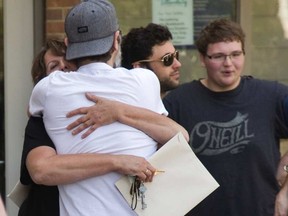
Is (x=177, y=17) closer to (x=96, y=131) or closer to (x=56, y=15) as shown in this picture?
(x=56, y=15)

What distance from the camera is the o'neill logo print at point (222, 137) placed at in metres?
3.31

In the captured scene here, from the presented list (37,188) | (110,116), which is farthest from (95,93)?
(37,188)

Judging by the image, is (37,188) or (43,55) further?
(43,55)

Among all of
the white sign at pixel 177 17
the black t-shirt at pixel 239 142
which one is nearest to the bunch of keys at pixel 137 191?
the black t-shirt at pixel 239 142

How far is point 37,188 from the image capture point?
2.70 meters

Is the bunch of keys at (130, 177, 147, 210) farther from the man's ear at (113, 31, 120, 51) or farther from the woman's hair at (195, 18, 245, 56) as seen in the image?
the woman's hair at (195, 18, 245, 56)

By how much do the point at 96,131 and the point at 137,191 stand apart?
258mm

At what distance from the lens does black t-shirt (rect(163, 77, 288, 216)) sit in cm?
329

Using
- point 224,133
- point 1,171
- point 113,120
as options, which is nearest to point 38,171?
point 113,120

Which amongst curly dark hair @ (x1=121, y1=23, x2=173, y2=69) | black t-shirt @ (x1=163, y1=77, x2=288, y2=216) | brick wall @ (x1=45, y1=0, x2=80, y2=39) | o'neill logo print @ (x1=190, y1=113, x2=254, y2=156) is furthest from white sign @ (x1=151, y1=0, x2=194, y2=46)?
o'neill logo print @ (x1=190, y1=113, x2=254, y2=156)

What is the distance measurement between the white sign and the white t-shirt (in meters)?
2.91

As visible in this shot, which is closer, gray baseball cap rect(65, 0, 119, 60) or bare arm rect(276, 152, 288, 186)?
gray baseball cap rect(65, 0, 119, 60)

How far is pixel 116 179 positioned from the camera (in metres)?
2.45

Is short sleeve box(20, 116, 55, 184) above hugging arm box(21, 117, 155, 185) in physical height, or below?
above
